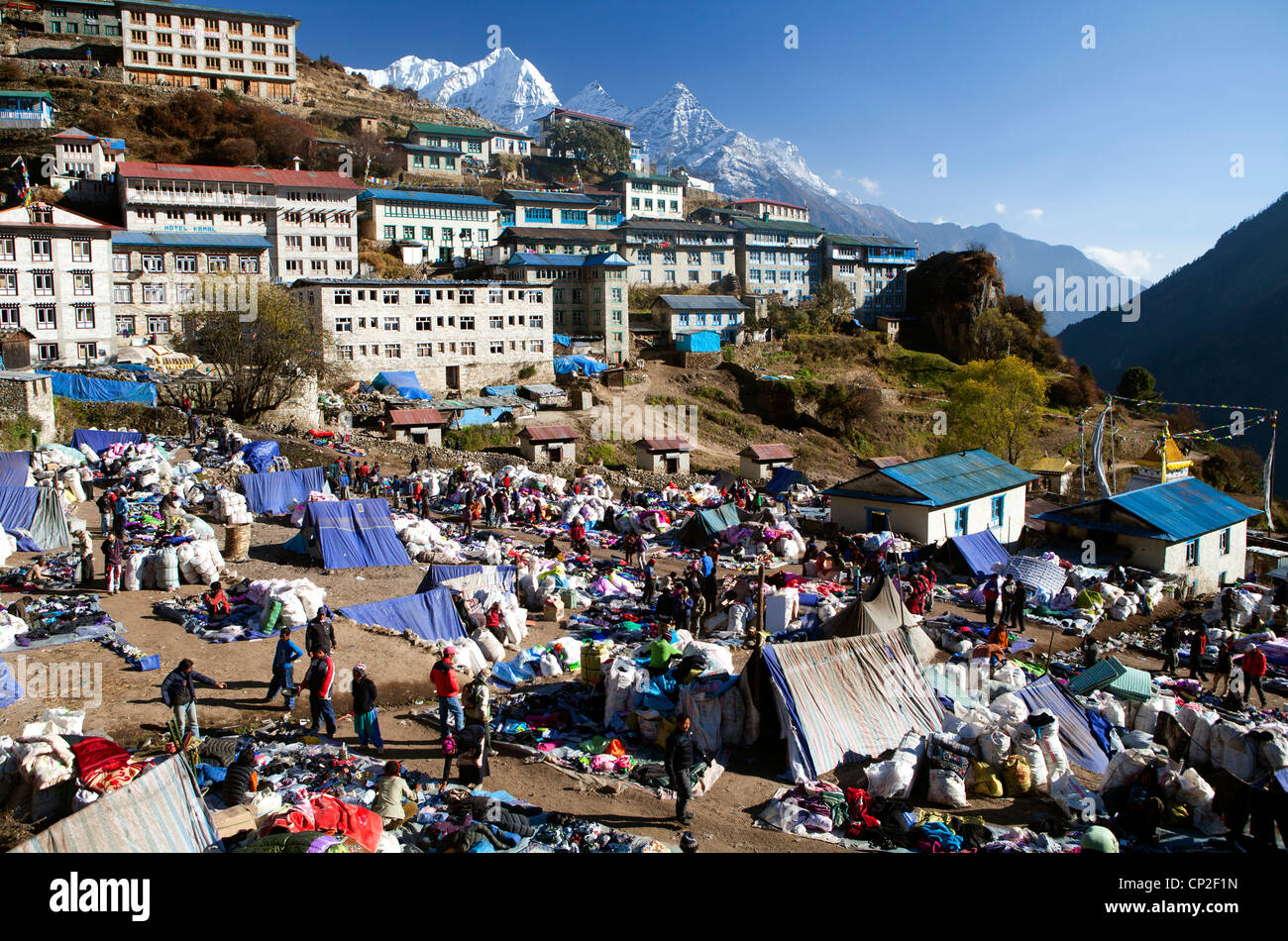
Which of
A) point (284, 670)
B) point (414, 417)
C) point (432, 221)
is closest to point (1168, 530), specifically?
point (284, 670)

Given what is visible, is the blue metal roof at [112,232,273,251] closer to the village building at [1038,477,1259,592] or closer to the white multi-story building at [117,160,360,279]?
the white multi-story building at [117,160,360,279]

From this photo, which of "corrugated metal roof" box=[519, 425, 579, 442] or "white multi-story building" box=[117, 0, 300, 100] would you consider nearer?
"corrugated metal roof" box=[519, 425, 579, 442]

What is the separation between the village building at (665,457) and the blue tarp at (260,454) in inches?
623

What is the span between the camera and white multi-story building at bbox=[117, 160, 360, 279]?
161 feet

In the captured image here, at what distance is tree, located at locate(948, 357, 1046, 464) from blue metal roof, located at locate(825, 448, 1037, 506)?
16.0m

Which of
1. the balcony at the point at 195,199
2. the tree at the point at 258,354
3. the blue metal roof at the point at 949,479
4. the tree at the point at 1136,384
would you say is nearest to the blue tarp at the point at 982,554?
the blue metal roof at the point at 949,479

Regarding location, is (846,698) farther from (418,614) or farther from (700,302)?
(700,302)

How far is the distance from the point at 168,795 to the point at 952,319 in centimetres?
7433

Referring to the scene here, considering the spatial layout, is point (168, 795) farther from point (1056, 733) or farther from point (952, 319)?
point (952, 319)

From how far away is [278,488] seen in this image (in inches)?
980

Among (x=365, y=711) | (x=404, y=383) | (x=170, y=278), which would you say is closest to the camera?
(x=365, y=711)

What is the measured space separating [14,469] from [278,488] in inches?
242

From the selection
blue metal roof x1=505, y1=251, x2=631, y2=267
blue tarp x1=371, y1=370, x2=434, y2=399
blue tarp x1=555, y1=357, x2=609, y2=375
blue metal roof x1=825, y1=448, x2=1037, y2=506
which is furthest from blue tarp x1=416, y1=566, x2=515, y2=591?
blue metal roof x1=505, y1=251, x2=631, y2=267

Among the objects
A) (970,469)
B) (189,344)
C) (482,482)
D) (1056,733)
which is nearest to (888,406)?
(970,469)
